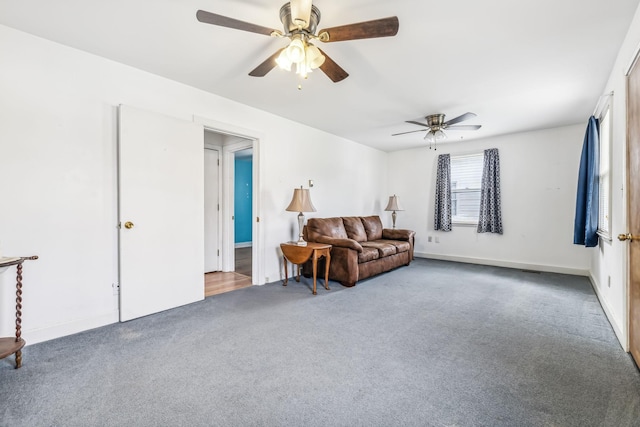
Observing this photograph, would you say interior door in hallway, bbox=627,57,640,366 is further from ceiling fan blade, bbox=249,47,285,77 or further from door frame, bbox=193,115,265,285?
door frame, bbox=193,115,265,285

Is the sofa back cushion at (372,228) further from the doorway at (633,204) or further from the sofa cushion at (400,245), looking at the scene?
the doorway at (633,204)

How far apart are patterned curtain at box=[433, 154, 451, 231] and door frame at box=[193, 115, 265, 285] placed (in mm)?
3680

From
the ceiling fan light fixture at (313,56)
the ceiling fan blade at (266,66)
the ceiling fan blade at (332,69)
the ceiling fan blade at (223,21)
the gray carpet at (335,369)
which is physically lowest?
the gray carpet at (335,369)

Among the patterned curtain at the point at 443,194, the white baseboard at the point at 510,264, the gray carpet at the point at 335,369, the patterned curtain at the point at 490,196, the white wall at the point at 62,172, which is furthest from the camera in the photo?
the patterned curtain at the point at 443,194

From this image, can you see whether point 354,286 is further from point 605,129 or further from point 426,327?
point 605,129

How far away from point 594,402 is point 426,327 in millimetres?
1119

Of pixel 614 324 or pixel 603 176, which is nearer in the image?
pixel 614 324

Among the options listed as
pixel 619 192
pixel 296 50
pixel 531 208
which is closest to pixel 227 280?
pixel 296 50

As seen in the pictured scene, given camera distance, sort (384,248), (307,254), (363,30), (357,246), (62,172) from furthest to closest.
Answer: (384,248), (357,246), (307,254), (62,172), (363,30)

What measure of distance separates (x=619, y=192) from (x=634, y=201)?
0.57 m

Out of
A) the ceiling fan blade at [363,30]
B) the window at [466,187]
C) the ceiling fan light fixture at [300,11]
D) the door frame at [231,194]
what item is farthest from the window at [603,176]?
the door frame at [231,194]

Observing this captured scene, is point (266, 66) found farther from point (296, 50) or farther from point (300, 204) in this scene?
point (300, 204)

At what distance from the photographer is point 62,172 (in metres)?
2.31

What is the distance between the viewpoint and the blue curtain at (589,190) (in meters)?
3.16
